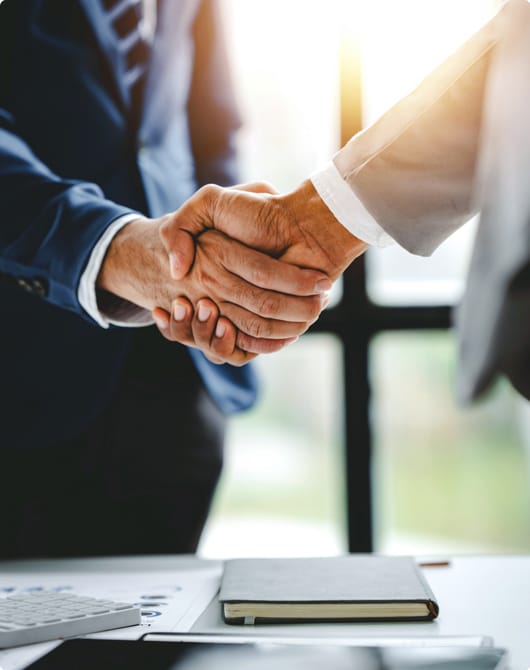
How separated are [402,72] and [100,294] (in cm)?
105

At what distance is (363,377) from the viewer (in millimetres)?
1771

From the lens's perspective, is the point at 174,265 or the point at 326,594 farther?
the point at 174,265

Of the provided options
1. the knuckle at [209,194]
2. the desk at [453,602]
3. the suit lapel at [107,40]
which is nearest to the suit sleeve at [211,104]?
the suit lapel at [107,40]

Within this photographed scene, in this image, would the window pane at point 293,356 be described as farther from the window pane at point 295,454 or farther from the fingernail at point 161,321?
the fingernail at point 161,321

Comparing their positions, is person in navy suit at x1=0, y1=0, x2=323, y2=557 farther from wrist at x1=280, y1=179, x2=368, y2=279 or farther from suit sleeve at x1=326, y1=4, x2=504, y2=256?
suit sleeve at x1=326, y1=4, x2=504, y2=256

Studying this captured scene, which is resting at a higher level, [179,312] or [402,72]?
[402,72]

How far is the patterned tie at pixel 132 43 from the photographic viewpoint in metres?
1.25

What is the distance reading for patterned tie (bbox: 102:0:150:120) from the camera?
1245 millimetres

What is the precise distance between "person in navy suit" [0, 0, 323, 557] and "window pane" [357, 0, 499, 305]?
62 centimetres

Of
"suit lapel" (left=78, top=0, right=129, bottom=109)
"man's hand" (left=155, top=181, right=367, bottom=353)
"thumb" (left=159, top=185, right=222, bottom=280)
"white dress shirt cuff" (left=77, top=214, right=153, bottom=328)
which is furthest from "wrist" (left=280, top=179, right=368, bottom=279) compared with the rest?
"suit lapel" (left=78, top=0, right=129, bottom=109)

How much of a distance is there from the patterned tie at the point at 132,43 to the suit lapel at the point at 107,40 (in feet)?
0.06

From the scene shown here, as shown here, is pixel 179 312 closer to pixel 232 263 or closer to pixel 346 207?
pixel 232 263

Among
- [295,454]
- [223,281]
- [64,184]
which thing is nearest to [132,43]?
[64,184]

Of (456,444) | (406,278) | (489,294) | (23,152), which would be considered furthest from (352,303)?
(489,294)
